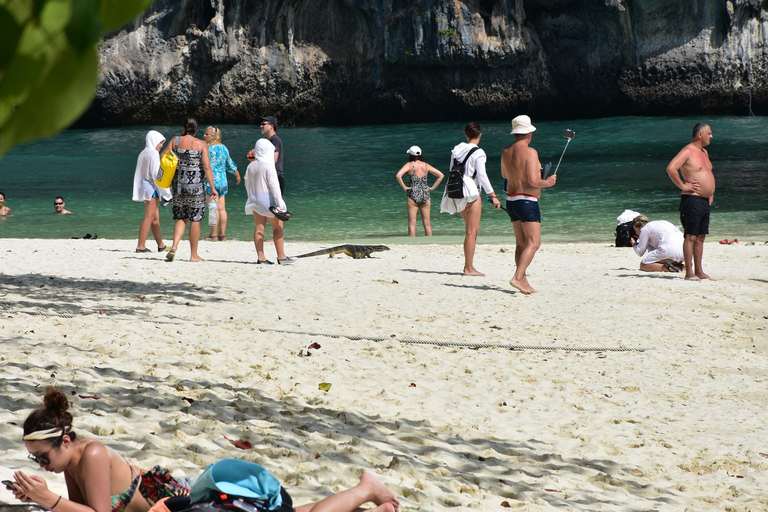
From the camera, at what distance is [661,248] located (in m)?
10.8

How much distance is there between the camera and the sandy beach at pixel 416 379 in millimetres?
4188

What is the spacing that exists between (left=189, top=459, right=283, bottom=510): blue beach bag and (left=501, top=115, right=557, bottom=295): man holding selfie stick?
603cm

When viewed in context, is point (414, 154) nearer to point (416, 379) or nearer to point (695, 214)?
point (695, 214)

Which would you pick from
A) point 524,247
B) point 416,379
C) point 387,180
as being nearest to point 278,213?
point 524,247

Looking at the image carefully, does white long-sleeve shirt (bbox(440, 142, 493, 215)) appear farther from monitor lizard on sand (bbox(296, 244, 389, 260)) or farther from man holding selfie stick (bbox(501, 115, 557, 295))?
monitor lizard on sand (bbox(296, 244, 389, 260))

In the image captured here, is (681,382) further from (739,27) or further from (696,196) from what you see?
(739,27)

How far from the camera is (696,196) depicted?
31.5 ft

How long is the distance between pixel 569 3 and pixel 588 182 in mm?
24178

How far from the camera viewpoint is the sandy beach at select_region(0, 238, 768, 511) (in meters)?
4.19

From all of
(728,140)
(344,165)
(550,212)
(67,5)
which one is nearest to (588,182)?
(550,212)

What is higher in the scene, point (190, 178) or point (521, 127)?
point (521, 127)

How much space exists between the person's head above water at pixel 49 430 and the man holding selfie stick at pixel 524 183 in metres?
6.34

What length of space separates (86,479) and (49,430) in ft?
0.89

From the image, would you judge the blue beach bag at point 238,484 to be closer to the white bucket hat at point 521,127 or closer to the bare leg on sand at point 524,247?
the bare leg on sand at point 524,247
